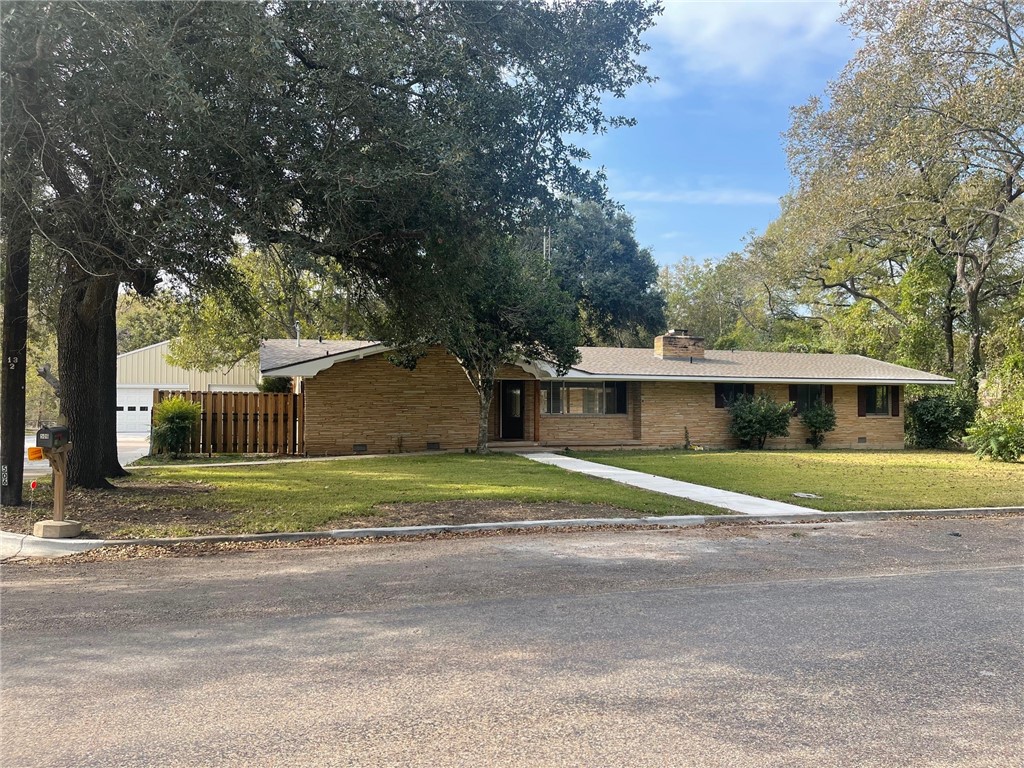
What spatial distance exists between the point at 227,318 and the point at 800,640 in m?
27.7

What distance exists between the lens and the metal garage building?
34.9 m

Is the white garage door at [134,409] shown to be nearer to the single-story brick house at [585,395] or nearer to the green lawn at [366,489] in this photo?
the single-story brick house at [585,395]

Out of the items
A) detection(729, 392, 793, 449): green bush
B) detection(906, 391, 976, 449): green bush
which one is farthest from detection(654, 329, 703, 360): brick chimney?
detection(906, 391, 976, 449): green bush

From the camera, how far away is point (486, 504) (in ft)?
37.6

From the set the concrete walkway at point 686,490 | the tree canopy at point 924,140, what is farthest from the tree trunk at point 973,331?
the concrete walkway at point 686,490

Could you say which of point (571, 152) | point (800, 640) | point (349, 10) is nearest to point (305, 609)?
point (800, 640)

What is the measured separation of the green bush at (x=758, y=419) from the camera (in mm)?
24828

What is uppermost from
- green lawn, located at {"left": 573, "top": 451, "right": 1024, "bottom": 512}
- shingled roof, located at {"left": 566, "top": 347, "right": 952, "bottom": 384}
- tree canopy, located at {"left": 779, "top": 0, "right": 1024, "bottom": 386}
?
tree canopy, located at {"left": 779, "top": 0, "right": 1024, "bottom": 386}

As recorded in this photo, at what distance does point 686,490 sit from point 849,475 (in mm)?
5303

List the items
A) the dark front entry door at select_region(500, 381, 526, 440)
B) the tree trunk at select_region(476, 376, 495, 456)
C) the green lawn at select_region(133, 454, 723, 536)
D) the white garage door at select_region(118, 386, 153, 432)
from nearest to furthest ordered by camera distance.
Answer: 1. the green lawn at select_region(133, 454, 723, 536)
2. the tree trunk at select_region(476, 376, 495, 456)
3. the dark front entry door at select_region(500, 381, 526, 440)
4. the white garage door at select_region(118, 386, 153, 432)

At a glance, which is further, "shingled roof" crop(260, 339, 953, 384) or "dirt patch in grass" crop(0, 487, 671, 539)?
"shingled roof" crop(260, 339, 953, 384)

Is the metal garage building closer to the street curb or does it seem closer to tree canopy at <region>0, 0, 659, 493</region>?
tree canopy at <region>0, 0, 659, 493</region>

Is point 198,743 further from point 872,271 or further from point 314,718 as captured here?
point 872,271

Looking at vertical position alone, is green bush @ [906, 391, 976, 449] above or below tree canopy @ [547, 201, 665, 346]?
below
